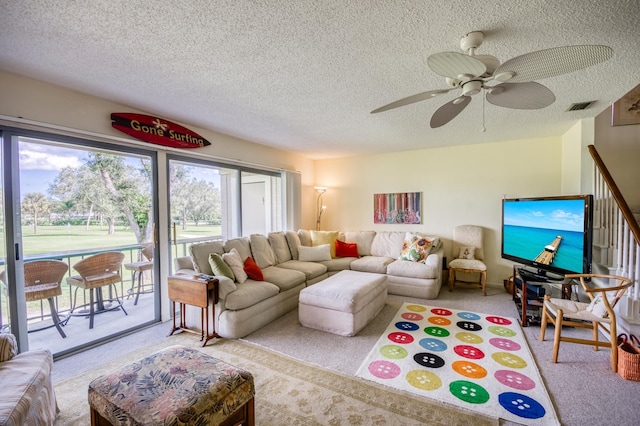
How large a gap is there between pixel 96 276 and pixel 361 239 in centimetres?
397

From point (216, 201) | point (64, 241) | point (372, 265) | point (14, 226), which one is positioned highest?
point (216, 201)

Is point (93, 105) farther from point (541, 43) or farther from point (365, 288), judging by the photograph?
point (541, 43)

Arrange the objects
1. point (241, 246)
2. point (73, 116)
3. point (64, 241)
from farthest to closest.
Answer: point (241, 246), point (64, 241), point (73, 116)

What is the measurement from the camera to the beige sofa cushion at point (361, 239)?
512 centimetres

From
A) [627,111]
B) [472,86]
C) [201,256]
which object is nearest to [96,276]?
[201,256]

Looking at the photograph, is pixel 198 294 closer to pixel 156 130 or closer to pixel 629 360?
pixel 156 130

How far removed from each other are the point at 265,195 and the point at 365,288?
2970mm

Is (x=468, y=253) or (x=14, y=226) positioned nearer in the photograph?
(x=14, y=226)

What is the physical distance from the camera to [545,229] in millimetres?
3178

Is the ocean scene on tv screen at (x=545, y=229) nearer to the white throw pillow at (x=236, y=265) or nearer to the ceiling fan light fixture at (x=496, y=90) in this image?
the ceiling fan light fixture at (x=496, y=90)

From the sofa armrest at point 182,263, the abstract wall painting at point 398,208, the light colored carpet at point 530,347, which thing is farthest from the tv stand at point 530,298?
the sofa armrest at point 182,263

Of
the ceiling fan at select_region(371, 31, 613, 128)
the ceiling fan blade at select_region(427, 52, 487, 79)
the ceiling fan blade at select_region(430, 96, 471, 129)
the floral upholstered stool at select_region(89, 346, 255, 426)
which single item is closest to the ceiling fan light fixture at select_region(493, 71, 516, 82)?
the ceiling fan at select_region(371, 31, 613, 128)

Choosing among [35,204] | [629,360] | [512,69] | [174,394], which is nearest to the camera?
[174,394]

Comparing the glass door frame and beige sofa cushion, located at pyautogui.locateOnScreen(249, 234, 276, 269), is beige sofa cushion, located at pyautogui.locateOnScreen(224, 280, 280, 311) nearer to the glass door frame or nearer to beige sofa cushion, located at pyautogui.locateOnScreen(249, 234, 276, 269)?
beige sofa cushion, located at pyautogui.locateOnScreen(249, 234, 276, 269)
